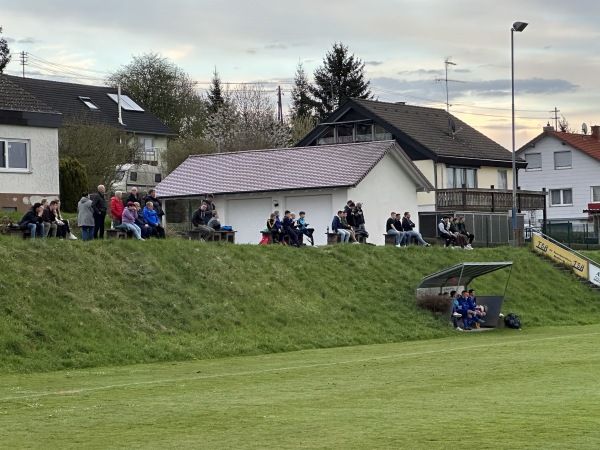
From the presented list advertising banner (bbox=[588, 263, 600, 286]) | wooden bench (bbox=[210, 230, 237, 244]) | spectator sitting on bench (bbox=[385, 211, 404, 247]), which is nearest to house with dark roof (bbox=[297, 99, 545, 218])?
advertising banner (bbox=[588, 263, 600, 286])

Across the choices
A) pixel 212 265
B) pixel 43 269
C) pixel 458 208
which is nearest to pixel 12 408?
pixel 43 269

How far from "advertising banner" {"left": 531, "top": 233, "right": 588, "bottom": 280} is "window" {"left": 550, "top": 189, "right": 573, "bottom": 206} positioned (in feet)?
133

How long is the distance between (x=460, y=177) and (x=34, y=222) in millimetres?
44977

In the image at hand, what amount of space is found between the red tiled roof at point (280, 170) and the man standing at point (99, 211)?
17945mm

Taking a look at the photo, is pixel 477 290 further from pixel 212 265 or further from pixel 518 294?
pixel 212 265

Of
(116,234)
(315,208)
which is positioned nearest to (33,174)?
(315,208)

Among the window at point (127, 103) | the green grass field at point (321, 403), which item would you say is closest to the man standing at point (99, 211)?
the green grass field at point (321, 403)

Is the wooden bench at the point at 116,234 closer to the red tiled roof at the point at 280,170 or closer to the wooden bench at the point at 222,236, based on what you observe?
the wooden bench at the point at 222,236

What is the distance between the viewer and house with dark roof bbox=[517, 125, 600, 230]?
9394 cm

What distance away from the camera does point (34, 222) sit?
33781mm

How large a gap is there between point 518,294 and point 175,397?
30.2 metres

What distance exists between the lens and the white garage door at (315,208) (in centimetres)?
5375

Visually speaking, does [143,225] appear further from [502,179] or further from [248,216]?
[502,179]

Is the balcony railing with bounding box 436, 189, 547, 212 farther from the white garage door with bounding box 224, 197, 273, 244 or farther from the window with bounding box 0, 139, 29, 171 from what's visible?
the window with bounding box 0, 139, 29, 171
